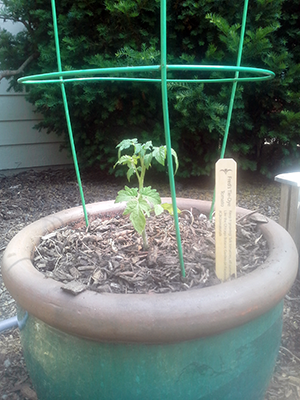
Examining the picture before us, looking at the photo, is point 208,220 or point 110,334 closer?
point 110,334

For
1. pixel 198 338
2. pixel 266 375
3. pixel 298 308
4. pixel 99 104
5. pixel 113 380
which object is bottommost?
pixel 298 308

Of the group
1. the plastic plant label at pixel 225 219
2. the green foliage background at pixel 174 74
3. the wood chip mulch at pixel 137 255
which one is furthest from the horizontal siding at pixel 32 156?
the plastic plant label at pixel 225 219

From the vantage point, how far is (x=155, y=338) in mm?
712

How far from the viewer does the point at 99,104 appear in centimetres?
297

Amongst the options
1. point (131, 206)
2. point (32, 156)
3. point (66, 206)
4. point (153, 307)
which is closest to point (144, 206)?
point (131, 206)

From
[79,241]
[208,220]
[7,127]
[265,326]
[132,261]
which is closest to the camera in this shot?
[265,326]

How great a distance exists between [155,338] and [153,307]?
2.6 inches

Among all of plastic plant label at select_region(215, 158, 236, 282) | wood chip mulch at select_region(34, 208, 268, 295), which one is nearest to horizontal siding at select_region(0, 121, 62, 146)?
wood chip mulch at select_region(34, 208, 268, 295)

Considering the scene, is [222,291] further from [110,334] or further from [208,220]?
[208,220]

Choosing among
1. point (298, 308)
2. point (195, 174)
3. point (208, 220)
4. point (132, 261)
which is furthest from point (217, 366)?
point (195, 174)

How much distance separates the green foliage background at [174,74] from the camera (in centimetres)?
252

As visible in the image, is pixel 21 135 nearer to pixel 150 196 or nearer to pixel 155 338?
pixel 150 196

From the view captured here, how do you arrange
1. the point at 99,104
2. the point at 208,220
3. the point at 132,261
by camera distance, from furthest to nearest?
1. the point at 99,104
2. the point at 208,220
3. the point at 132,261

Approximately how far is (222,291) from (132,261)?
369 millimetres
